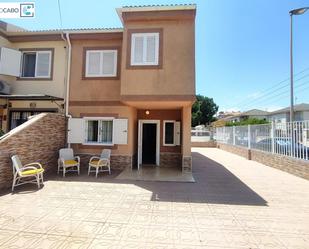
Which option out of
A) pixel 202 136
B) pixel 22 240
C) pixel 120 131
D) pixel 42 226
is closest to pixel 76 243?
pixel 22 240

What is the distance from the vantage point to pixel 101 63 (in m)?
10.4

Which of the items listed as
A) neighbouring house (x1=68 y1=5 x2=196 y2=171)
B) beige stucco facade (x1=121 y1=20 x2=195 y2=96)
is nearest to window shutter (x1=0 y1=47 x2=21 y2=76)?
neighbouring house (x1=68 y1=5 x2=196 y2=171)

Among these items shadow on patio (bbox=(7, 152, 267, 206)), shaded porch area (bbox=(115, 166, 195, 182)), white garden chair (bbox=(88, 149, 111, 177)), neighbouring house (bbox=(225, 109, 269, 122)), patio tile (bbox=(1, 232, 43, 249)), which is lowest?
patio tile (bbox=(1, 232, 43, 249))

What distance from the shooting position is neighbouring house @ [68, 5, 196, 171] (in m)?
8.43

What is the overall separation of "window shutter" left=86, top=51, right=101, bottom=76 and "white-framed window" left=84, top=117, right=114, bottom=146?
253 centimetres

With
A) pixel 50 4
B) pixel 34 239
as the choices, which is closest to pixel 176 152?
pixel 34 239

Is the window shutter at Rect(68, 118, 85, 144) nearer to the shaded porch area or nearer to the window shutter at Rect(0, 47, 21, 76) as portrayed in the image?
the shaded porch area

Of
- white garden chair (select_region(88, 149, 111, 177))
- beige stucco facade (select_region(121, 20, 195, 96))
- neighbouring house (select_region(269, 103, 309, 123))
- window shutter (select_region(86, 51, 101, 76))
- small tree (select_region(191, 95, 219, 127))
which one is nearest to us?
beige stucco facade (select_region(121, 20, 195, 96))

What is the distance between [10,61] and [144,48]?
755 centimetres

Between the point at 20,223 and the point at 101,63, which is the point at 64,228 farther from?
the point at 101,63

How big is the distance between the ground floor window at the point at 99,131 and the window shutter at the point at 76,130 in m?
0.26

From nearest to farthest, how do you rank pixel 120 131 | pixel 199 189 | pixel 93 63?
pixel 199 189, pixel 120 131, pixel 93 63

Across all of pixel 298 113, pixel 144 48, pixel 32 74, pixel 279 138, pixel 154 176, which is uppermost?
pixel 298 113

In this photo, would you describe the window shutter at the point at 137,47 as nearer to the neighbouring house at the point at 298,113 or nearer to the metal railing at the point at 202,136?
the metal railing at the point at 202,136
